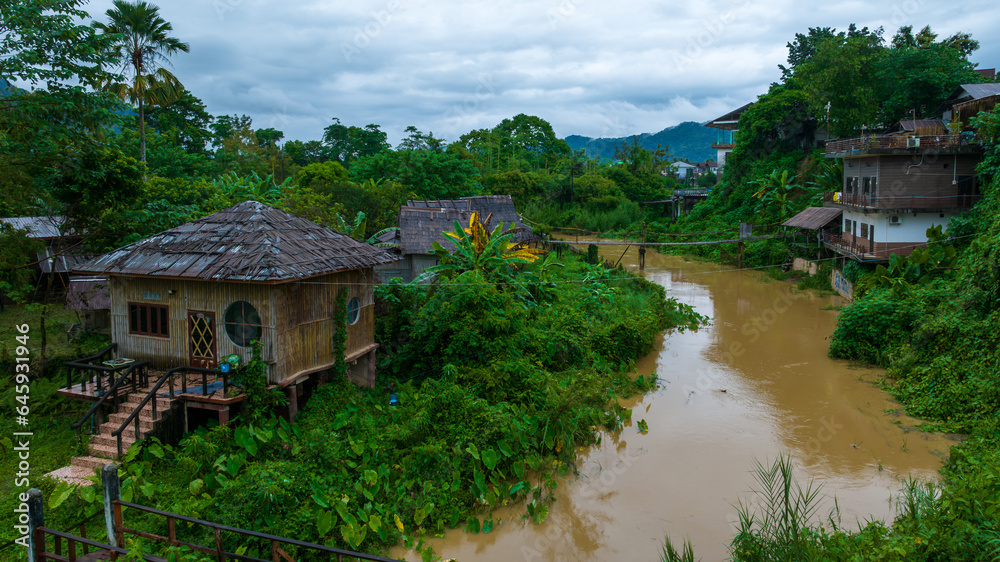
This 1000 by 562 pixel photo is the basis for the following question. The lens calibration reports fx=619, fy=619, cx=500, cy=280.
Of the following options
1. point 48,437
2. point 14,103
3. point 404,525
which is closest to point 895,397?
point 404,525

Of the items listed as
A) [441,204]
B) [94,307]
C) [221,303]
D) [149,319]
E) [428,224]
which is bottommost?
[94,307]

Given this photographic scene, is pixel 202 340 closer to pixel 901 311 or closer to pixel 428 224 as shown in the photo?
pixel 428 224

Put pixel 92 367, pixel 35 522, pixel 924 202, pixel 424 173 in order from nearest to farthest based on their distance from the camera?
pixel 35 522 < pixel 92 367 < pixel 924 202 < pixel 424 173

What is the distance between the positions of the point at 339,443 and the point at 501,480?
2769 mm

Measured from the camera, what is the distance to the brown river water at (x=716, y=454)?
9.19 m

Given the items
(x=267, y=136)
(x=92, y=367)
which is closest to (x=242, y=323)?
(x=92, y=367)

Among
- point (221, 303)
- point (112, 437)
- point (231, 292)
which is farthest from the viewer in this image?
point (221, 303)

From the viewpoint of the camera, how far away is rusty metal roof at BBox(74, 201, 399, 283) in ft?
32.9

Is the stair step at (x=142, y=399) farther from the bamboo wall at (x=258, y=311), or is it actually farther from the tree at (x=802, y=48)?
the tree at (x=802, y=48)

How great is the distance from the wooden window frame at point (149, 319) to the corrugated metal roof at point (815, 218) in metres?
24.8

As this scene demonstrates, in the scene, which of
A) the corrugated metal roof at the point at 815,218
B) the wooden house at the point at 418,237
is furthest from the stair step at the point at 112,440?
the corrugated metal roof at the point at 815,218

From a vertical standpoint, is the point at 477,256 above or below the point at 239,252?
below

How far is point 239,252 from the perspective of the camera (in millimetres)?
10445

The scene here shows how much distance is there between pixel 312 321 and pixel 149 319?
113 inches
